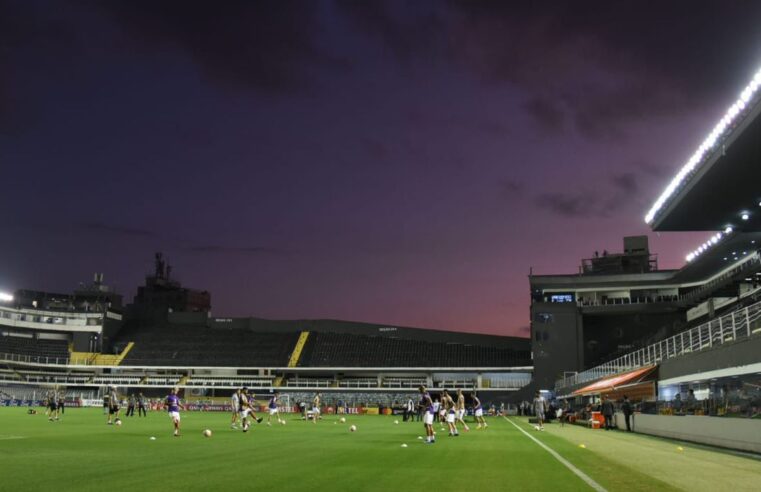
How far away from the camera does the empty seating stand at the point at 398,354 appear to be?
87688 millimetres

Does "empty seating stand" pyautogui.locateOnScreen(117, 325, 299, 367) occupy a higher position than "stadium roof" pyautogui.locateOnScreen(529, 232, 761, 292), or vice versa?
"stadium roof" pyautogui.locateOnScreen(529, 232, 761, 292)

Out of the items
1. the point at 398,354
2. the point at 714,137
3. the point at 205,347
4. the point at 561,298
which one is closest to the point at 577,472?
the point at 714,137

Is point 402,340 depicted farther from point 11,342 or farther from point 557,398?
point 11,342

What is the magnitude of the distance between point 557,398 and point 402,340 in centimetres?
2914

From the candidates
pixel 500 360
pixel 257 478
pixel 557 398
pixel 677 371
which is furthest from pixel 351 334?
pixel 257 478

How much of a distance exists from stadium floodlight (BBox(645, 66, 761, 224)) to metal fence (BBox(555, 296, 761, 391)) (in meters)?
9.65

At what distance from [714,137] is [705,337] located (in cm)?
1176

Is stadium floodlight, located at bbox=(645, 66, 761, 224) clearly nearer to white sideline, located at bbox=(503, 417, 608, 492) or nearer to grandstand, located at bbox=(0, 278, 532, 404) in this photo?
white sideline, located at bbox=(503, 417, 608, 492)

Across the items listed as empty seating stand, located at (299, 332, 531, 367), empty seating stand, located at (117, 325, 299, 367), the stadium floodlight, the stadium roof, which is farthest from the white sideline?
empty seating stand, located at (117, 325, 299, 367)

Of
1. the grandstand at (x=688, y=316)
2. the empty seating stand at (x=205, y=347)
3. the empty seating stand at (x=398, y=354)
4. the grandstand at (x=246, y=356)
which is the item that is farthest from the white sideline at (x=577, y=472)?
the empty seating stand at (x=205, y=347)

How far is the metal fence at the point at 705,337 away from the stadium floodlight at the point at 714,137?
380 inches

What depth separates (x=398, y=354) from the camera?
9181cm

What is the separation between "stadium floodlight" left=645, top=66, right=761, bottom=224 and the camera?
96.4 ft

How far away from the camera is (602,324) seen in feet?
269
